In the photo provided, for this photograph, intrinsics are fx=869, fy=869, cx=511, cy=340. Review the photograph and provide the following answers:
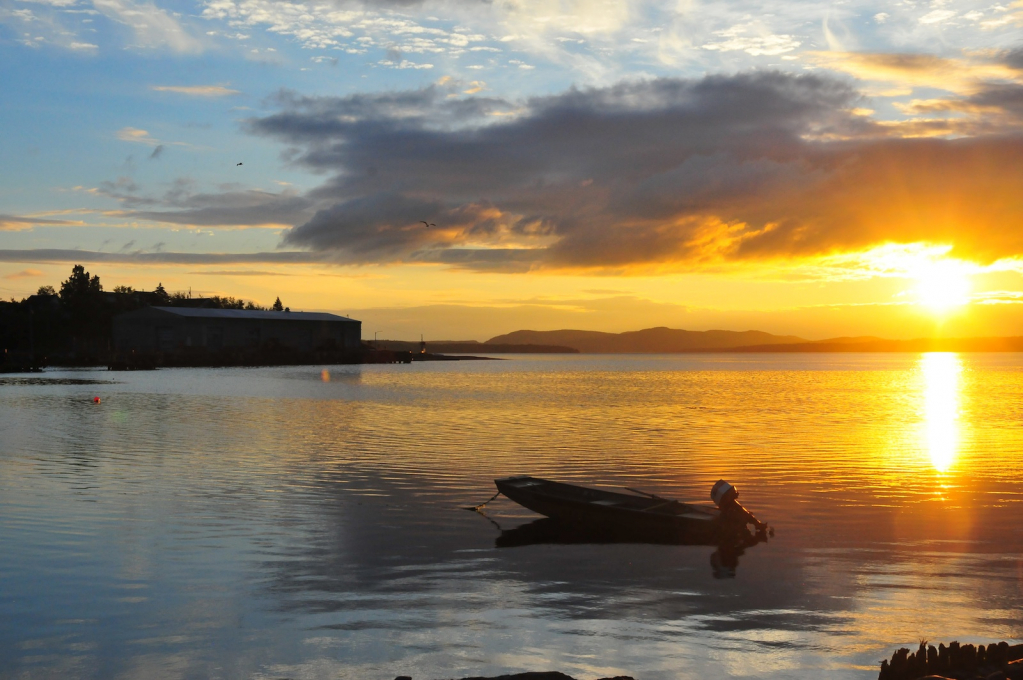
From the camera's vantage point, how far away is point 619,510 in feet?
75.8

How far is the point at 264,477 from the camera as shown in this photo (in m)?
32.9

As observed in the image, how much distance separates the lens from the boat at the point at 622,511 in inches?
873

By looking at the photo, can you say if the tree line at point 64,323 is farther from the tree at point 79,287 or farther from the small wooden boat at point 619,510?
the small wooden boat at point 619,510

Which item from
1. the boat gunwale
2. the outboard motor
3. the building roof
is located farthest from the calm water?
the building roof

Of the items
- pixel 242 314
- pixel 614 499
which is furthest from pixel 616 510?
pixel 242 314

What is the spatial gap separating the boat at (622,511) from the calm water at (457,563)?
33.6 inches

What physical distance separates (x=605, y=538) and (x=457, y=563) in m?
4.72

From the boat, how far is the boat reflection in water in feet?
0.34

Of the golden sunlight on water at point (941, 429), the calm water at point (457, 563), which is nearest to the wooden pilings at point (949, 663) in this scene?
the calm water at point (457, 563)

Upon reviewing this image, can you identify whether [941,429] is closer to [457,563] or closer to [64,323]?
[457,563]

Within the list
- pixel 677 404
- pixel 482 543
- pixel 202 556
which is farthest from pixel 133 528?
pixel 677 404

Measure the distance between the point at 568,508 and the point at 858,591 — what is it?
8.24 meters

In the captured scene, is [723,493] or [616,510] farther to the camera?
[616,510]

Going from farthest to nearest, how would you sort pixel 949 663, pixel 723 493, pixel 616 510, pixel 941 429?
pixel 941 429 < pixel 616 510 < pixel 723 493 < pixel 949 663
